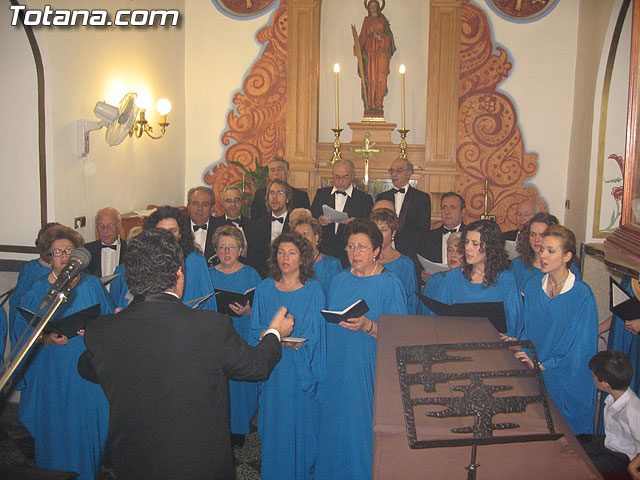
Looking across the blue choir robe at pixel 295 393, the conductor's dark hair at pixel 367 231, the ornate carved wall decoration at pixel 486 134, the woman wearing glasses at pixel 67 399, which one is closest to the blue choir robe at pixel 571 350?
the conductor's dark hair at pixel 367 231

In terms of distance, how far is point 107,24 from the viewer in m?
6.00

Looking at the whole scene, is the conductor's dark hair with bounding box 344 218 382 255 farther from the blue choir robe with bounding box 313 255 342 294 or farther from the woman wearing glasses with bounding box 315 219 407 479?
the blue choir robe with bounding box 313 255 342 294

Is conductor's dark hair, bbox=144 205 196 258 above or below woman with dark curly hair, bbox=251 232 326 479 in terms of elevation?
above

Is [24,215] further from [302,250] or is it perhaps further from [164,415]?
[164,415]

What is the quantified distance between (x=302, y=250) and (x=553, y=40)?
575 centimetres

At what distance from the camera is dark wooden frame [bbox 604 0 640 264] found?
8.03ft

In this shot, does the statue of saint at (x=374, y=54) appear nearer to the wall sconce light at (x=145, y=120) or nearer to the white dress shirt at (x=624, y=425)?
the wall sconce light at (x=145, y=120)

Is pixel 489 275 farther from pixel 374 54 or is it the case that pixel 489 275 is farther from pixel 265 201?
pixel 374 54

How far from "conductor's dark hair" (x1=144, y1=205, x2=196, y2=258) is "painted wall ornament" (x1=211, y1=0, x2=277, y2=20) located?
523 cm

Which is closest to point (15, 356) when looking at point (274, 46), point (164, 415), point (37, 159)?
point (164, 415)

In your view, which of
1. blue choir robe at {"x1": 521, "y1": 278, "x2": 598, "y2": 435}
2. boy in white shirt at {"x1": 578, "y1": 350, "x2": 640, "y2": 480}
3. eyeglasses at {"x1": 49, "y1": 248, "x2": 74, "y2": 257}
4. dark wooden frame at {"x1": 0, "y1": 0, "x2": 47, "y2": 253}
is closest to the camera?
boy in white shirt at {"x1": 578, "y1": 350, "x2": 640, "y2": 480}

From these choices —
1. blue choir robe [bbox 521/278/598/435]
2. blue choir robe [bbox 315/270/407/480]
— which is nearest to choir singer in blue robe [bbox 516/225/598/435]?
blue choir robe [bbox 521/278/598/435]

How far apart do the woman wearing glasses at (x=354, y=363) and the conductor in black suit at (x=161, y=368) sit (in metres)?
1.39

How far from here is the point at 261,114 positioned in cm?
827
